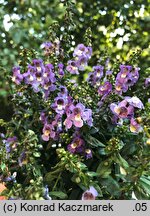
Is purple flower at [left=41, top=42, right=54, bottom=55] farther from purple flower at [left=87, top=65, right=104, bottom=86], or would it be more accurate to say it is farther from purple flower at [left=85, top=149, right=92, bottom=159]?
purple flower at [left=85, top=149, right=92, bottom=159]

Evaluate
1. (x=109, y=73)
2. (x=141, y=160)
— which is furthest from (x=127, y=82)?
(x=141, y=160)

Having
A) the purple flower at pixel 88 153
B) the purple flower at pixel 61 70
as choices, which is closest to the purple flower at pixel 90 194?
the purple flower at pixel 88 153

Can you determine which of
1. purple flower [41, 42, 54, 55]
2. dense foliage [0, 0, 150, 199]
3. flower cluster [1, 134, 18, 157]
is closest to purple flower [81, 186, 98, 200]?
dense foliage [0, 0, 150, 199]

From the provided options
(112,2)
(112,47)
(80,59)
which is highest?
(112,2)

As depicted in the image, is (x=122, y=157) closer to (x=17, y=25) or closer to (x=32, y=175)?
(x=32, y=175)

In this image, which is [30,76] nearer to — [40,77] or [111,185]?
[40,77]

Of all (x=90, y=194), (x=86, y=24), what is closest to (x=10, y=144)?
(x=90, y=194)

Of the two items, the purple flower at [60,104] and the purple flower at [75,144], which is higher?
the purple flower at [60,104]

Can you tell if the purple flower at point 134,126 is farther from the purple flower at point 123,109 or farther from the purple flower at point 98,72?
the purple flower at point 98,72
